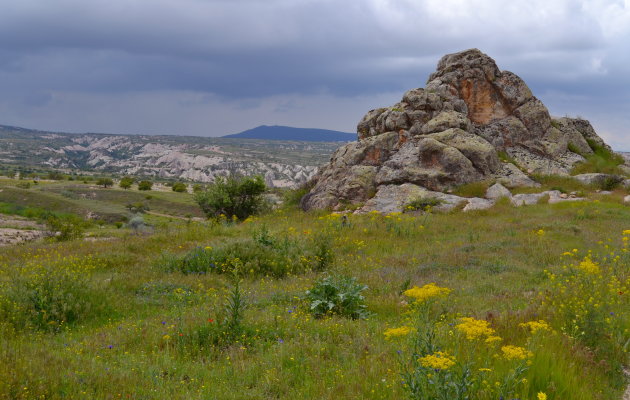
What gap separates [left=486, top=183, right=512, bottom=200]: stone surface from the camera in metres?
21.6

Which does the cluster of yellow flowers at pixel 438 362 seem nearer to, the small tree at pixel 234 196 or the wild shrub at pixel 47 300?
the wild shrub at pixel 47 300

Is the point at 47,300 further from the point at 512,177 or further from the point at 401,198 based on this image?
the point at 512,177

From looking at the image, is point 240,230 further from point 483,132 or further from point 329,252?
point 483,132

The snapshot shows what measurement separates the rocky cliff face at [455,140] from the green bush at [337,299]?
14.9 m

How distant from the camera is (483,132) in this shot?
27156 millimetres

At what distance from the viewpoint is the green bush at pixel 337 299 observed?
803 centimetres

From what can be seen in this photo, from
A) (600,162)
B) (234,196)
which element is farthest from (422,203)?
(600,162)

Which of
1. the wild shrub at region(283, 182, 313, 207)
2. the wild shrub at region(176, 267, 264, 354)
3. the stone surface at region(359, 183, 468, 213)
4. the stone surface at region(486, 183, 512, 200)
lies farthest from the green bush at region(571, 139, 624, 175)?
the wild shrub at region(176, 267, 264, 354)

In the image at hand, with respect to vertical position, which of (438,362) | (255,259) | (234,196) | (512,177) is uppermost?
(512,177)

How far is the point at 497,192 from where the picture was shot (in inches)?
861

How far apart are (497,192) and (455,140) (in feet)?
13.5

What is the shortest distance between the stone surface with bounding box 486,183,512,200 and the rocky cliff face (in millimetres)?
1190

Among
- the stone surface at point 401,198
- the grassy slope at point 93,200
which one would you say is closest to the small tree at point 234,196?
the stone surface at point 401,198

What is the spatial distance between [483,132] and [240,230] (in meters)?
17.6
